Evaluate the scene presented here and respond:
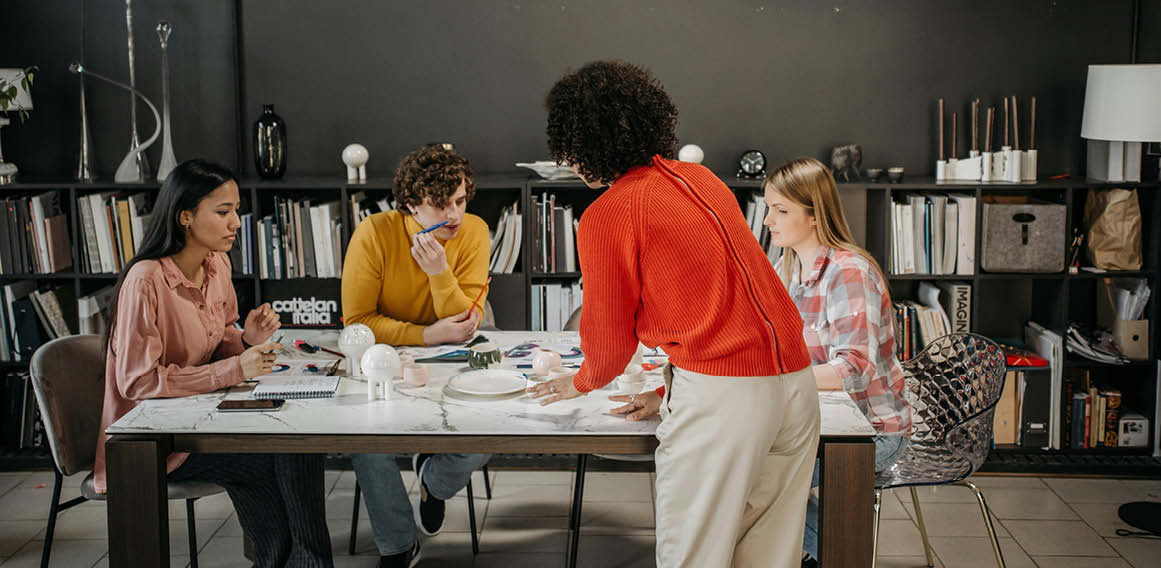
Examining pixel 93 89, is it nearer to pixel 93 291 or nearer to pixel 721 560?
pixel 93 291

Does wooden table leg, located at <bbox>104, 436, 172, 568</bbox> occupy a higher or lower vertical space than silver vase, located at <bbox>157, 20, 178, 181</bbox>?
lower

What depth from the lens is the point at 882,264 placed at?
439cm

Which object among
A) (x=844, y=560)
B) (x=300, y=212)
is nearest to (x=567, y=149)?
(x=844, y=560)

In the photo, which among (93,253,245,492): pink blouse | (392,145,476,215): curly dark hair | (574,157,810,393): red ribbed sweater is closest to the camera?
(574,157,810,393): red ribbed sweater

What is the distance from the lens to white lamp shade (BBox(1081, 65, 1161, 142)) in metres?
3.99

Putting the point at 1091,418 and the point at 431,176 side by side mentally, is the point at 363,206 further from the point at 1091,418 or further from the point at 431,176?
the point at 1091,418

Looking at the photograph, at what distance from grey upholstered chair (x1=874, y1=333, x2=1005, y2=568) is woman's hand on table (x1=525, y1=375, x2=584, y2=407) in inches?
37.2

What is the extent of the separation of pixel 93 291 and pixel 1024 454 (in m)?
3.96

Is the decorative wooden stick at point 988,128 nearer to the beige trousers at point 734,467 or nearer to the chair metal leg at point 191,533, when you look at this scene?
the beige trousers at point 734,467

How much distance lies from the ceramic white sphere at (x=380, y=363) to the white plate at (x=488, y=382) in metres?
0.17

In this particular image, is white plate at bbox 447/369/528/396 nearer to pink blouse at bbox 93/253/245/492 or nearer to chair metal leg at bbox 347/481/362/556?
pink blouse at bbox 93/253/245/492

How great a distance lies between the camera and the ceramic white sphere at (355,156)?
440cm

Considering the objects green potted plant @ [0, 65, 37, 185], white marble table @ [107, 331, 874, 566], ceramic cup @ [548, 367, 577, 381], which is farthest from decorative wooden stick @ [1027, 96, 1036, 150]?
green potted plant @ [0, 65, 37, 185]

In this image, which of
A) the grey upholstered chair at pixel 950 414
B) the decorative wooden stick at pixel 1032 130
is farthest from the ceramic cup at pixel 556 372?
the decorative wooden stick at pixel 1032 130
